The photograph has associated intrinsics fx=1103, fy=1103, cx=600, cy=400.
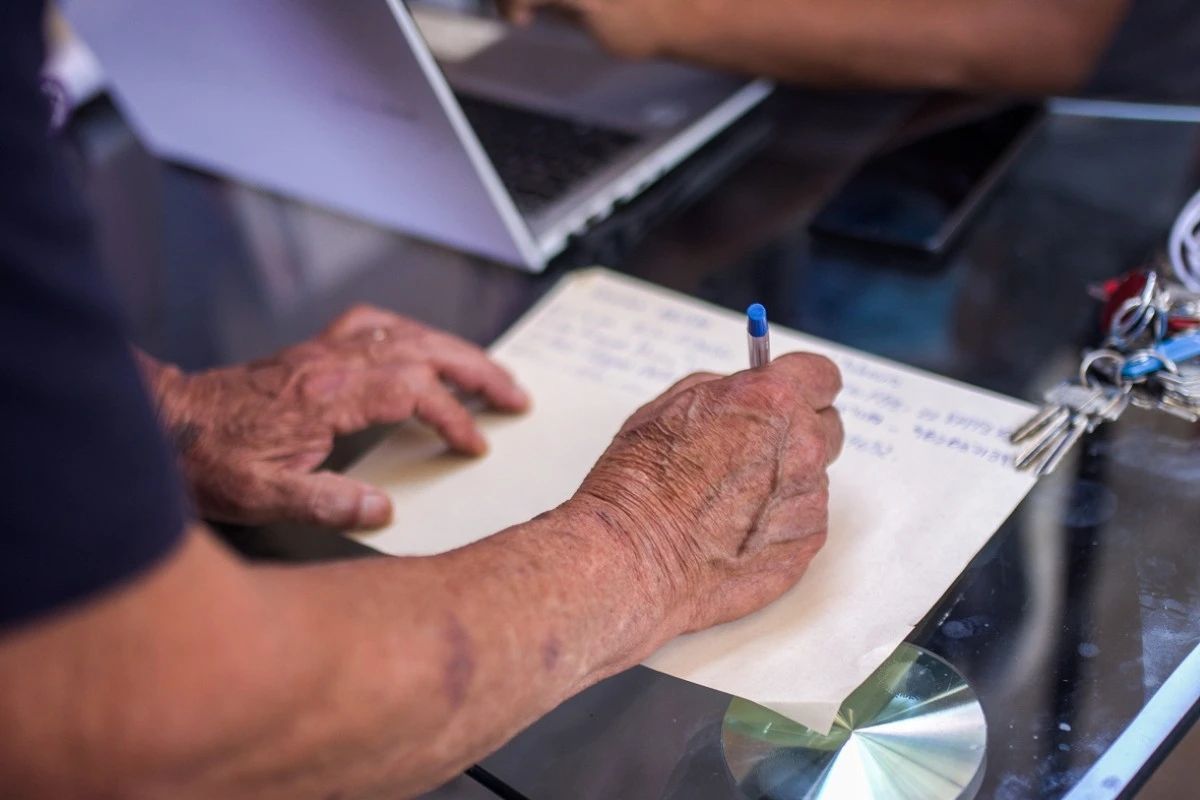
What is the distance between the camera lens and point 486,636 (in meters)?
0.52

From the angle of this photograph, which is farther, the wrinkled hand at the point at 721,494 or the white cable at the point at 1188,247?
the white cable at the point at 1188,247

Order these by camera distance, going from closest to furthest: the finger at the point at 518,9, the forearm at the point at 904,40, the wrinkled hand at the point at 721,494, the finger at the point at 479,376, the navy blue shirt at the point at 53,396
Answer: the navy blue shirt at the point at 53,396 → the wrinkled hand at the point at 721,494 → the finger at the point at 479,376 → the forearm at the point at 904,40 → the finger at the point at 518,9

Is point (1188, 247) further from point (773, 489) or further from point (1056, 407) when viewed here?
point (773, 489)

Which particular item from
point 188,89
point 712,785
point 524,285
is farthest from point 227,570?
point 188,89

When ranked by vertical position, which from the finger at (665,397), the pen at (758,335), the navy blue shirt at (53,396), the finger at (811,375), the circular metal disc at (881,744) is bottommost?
the circular metal disc at (881,744)

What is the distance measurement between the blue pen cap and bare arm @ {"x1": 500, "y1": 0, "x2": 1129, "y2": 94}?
54 centimetres

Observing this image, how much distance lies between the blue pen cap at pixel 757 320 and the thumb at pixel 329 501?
28 centimetres

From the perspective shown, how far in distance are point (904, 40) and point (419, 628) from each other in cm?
83

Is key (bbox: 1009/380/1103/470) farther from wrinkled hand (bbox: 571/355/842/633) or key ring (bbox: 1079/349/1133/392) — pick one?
wrinkled hand (bbox: 571/355/842/633)

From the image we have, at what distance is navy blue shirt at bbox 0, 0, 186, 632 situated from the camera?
38cm

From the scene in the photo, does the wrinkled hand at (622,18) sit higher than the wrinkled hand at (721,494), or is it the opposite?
the wrinkled hand at (622,18)

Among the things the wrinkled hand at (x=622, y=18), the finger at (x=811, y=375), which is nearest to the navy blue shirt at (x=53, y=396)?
the finger at (x=811, y=375)

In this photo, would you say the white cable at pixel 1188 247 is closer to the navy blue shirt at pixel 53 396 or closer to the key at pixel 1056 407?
the key at pixel 1056 407

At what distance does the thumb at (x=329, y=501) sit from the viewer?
759 millimetres
